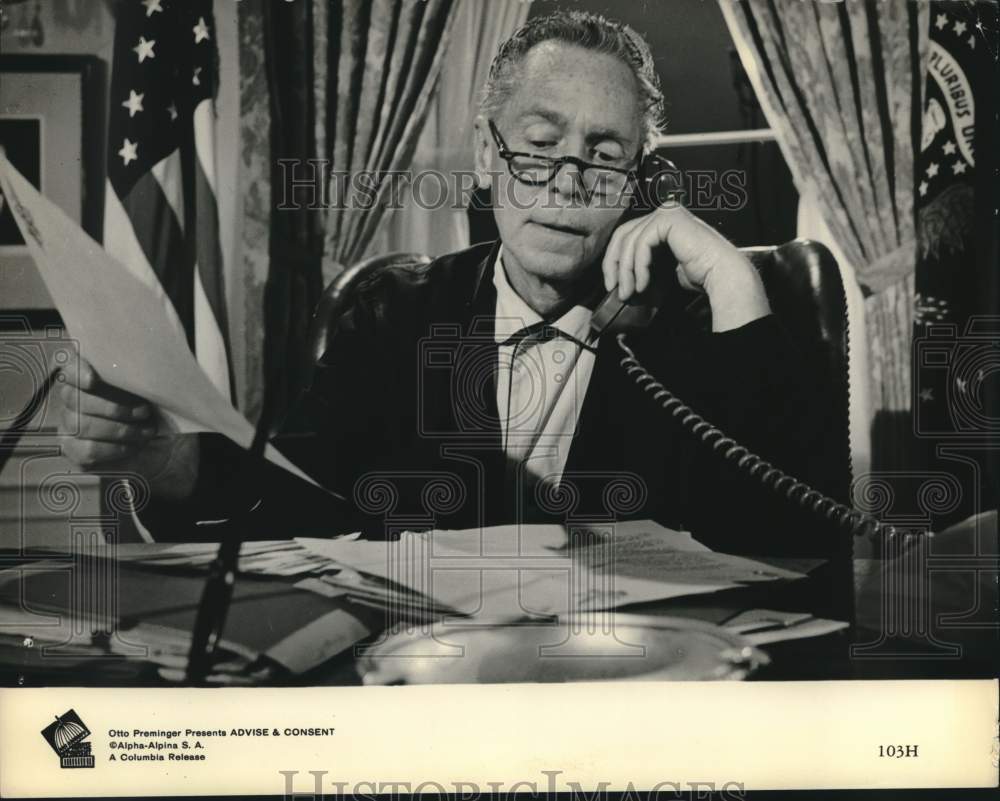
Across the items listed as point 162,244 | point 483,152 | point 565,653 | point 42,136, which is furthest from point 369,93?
point 565,653

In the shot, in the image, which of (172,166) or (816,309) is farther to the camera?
(816,309)

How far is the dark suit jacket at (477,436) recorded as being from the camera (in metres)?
3.16

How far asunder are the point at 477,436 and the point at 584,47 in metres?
1.28

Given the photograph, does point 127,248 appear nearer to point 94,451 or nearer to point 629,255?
point 94,451

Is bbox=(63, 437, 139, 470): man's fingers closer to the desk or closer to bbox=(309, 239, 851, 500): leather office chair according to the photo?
the desk

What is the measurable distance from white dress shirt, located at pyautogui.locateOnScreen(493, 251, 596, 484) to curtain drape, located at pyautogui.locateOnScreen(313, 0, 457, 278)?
47cm

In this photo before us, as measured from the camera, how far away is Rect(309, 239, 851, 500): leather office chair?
A: 3.25 meters

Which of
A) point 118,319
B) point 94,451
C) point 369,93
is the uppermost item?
point 369,93

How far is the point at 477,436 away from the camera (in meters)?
3.19

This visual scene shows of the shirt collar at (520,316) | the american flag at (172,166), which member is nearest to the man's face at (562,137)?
the shirt collar at (520,316)

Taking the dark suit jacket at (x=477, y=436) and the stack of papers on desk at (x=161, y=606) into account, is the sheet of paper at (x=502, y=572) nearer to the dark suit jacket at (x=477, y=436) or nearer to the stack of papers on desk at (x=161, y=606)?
the dark suit jacket at (x=477, y=436)

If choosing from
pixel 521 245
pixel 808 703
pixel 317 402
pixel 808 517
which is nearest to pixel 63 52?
pixel 317 402

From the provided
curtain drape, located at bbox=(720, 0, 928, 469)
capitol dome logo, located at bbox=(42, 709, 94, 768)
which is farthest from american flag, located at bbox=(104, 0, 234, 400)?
curtain drape, located at bbox=(720, 0, 928, 469)

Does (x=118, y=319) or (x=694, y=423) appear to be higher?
(x=118, y=319)
